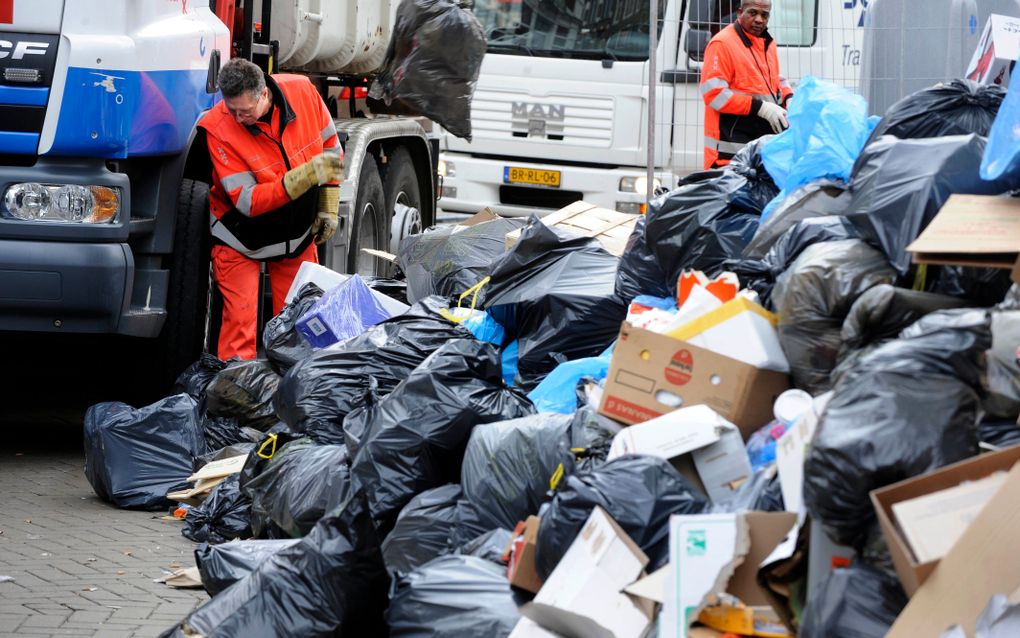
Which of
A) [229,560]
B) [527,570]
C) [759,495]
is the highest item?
[759,495]

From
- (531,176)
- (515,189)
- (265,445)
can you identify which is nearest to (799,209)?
(265,445)

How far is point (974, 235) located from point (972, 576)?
911 millimetres

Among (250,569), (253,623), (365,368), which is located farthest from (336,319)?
(253,623)

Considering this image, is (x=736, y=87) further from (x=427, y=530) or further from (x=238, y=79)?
(x=427, y=530)

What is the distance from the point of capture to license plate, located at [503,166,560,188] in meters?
10.3

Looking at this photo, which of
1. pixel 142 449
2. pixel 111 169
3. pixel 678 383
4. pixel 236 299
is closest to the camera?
pixel 678 383

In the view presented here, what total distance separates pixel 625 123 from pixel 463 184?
1.37m

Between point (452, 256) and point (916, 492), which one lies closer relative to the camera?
point (916, 492)

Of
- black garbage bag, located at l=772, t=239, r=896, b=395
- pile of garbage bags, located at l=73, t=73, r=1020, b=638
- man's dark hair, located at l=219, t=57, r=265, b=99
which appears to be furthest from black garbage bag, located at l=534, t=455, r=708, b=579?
man's dark hair, located at l=219, t=57, r=265, b=99

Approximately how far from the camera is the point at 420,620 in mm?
3252

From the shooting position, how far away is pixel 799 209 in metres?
4.07

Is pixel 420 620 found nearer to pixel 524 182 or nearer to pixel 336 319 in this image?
pixel 336 319

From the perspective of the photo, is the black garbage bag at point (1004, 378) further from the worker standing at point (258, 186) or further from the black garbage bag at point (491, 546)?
the worker standing at point (258, 186)

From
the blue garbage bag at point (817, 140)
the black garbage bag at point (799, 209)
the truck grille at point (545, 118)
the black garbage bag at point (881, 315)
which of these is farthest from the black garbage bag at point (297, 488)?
the truck grille at point (545, 118)
